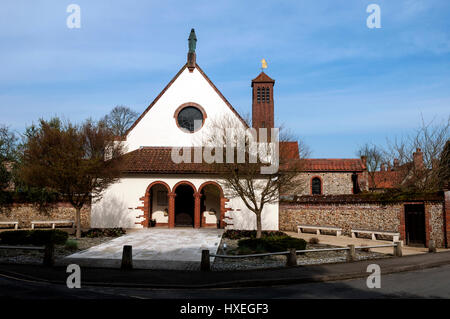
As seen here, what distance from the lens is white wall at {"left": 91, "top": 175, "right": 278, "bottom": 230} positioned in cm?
2219

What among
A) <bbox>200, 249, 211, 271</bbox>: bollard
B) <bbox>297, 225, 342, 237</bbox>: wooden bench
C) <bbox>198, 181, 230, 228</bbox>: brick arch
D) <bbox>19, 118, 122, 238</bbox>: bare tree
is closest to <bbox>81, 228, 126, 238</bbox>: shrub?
<bbox>19, 118, 122, 238</bbox>: bare tree

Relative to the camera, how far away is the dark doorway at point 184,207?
2358 centimetres

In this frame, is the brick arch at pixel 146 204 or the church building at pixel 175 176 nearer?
the brick arch at pixel 146 204

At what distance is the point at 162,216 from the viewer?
23.5 meters

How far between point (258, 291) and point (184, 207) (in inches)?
593

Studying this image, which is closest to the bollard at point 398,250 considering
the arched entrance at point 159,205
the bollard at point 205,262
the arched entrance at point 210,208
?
the bollard at point 205,262

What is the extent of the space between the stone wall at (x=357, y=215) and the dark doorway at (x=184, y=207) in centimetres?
664

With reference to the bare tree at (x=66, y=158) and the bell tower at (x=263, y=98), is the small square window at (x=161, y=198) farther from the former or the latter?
the bell tower at (x=263, y=98)

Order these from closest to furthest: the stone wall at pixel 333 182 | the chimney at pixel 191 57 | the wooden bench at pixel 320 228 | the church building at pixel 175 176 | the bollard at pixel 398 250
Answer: the bollard at pixel 398 250, the wooden bench at pixel 320 228, the church building at pixel 175 176, the chimney at pixel 191 57, the stone wall at pixel 333 182

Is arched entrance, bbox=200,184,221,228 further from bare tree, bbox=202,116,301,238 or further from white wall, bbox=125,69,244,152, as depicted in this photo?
bare tree, bbox=202,116,301,238

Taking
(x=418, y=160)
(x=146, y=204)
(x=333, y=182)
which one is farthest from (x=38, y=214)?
(x=418, y=160)

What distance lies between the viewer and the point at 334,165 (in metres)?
34.8

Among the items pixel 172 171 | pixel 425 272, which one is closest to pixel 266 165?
pixel 172 171

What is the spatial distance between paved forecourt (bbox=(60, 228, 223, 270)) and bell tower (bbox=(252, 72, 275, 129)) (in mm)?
16268
